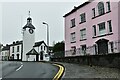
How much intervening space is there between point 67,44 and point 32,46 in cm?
3085

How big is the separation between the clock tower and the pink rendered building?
29551 mm

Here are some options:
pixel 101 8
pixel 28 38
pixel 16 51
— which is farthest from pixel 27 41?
pixel 101 8

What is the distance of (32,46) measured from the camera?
230ft

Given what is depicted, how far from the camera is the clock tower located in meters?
69.0

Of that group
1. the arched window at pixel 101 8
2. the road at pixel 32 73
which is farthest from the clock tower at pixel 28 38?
the road at pixel 32 73

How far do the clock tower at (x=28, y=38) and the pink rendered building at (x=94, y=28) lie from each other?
29.6 metres

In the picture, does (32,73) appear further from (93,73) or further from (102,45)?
(102,45)

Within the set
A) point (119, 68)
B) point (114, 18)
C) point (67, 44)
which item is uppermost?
point (114, 18)

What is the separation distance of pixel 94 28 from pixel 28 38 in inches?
1593

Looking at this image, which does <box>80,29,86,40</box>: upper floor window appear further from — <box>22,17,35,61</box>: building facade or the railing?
<box>22,17,35,61</box>: building facade

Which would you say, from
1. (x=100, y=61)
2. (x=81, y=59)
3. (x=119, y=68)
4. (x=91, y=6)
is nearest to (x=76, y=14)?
(x=91, y=6)

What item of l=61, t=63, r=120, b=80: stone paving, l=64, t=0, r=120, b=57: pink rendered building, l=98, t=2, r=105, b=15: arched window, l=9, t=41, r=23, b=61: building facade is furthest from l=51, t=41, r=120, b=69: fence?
l=9, t=41, r=23, b=61: building facade

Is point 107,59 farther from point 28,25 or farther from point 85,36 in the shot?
point 28,25

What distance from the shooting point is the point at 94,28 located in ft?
109
